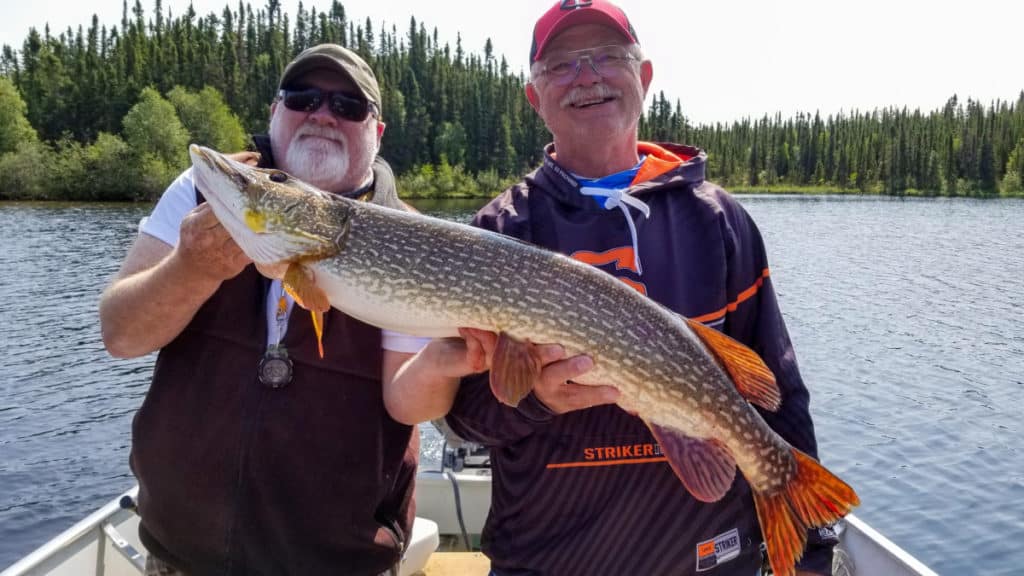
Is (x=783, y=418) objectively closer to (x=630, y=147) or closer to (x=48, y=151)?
(x=630, y=147)

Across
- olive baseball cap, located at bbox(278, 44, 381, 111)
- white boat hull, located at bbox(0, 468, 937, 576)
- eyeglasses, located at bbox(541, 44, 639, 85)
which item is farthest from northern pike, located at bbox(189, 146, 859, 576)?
white boat hull, located at bbox(0, 468, 937, 576)

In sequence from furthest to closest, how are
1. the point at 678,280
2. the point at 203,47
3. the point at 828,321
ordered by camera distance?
the point at 203,47 < the point at 828,321 < the point at 678,280

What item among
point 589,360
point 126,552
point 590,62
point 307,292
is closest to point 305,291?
point 307,292

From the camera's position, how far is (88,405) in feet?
33.4

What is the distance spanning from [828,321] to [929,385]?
13.1ft

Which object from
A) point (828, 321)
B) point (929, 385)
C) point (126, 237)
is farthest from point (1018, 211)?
point (126, 237)

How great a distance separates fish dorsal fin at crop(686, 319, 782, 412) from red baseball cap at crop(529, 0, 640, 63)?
40.4 inches

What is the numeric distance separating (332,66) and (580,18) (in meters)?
1.03

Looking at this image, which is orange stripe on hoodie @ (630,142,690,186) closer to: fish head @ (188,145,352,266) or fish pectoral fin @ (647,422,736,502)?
fish pectoral fin @ (647,422,736,502)

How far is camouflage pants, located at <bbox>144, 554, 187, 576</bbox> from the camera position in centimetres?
240

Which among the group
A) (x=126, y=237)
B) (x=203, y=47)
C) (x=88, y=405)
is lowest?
(x=88, y=405)

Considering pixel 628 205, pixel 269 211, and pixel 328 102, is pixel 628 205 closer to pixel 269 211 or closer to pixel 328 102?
Answer: pixel 269 211

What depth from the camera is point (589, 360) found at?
2.09m

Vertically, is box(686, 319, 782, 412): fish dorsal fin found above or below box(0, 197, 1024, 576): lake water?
above
